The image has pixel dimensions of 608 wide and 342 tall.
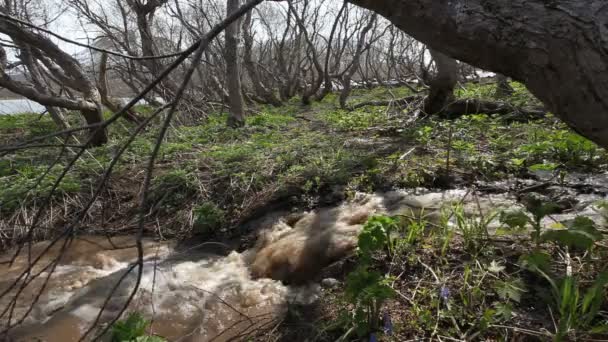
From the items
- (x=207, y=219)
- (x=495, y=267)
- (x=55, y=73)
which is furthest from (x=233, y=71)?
(x=495, y=267)

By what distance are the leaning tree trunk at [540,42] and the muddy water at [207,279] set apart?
46.6 inches

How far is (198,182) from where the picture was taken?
3.57 meters

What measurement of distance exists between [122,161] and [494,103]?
490cm

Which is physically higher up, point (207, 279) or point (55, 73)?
point (55, 73)

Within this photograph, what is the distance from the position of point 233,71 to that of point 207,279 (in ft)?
14.0

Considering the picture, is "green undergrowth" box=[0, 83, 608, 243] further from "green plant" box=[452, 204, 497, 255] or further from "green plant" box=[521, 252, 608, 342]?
A: "green plant" box=[521, 252, 608, 342]

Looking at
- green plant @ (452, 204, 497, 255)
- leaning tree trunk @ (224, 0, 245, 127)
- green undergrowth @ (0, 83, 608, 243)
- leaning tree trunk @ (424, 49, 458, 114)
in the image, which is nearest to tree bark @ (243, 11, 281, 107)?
leaning tree trunk @ (224, 0, 245, 127)

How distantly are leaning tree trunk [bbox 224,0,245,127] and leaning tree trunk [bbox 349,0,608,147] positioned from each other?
488 centimetres

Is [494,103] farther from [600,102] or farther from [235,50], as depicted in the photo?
[600,102]

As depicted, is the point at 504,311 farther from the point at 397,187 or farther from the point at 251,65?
the point at 251,65

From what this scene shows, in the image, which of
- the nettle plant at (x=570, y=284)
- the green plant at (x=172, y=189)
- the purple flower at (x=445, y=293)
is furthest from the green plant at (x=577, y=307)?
the green plant at (x=172, y=189)

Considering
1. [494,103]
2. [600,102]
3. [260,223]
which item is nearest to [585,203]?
[600,102]

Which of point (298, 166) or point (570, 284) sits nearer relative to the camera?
point (570, 284)

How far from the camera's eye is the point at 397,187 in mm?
3078
